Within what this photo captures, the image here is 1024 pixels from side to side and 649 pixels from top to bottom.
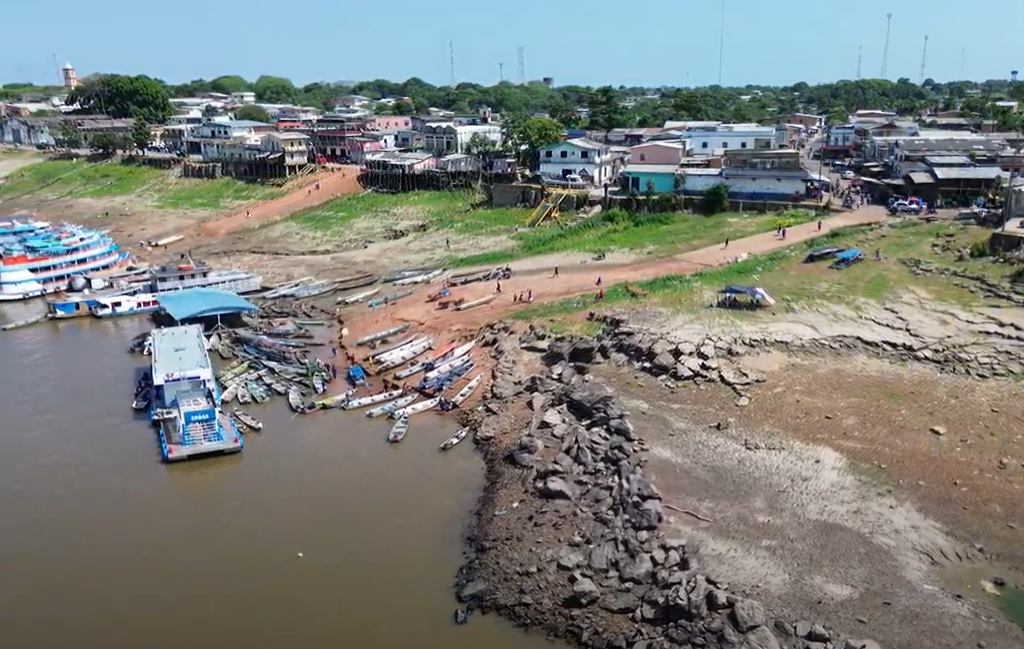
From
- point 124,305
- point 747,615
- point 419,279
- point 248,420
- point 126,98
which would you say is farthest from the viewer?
point 126,98

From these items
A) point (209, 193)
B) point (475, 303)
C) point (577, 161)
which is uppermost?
point (577, 161)

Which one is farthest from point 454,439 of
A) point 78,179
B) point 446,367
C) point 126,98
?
point 126,98

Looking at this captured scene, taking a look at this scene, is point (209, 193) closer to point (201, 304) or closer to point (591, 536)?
point (201, 304)

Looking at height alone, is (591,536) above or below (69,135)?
below

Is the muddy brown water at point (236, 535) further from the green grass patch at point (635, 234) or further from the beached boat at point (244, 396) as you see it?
the green grass patch at point (635, 234)

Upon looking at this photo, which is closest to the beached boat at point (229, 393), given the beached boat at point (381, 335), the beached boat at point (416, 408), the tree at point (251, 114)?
the beached boat at point (381, 335)

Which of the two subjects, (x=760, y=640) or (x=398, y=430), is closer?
(x=760, y=640)

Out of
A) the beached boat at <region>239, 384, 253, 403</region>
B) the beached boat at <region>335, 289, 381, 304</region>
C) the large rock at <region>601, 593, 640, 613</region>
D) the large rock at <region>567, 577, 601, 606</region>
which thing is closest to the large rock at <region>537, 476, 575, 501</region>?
the large rock at <region>567, 577, 601, 606</region>
